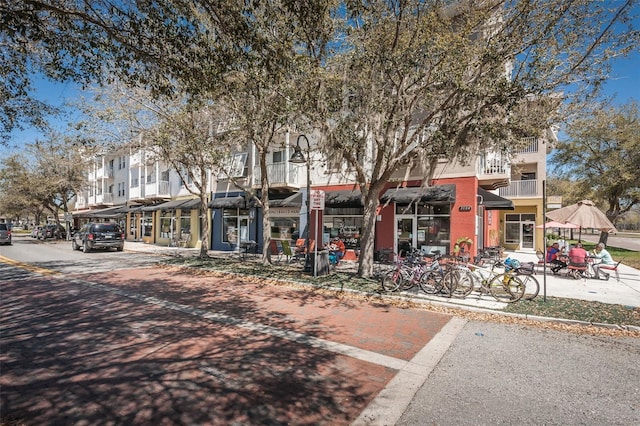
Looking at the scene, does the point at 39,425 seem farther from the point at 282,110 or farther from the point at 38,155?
the point at 38,155

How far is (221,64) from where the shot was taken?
6730mm

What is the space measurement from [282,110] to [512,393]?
8680 mm

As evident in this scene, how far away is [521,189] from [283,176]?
1757 centimetres

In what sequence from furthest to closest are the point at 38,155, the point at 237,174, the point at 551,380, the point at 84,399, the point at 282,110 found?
the point at 38,155
the point at 237,174
the point at 282,110
the point at 551,380
the point at 84,399

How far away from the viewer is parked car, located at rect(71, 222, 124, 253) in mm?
20656

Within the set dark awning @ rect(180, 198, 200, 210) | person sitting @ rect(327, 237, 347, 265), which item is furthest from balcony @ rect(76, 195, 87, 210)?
person sitting @ rect(327, 237, 347, 265)

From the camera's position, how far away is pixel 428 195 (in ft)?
45.9

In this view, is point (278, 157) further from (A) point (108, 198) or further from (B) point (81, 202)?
(B) point (81, 202)

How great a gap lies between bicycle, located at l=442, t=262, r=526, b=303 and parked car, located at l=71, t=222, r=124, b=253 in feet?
67.5

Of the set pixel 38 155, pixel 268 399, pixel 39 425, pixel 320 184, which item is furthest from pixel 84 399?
pixel 38 155

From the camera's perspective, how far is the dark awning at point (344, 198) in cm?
1534

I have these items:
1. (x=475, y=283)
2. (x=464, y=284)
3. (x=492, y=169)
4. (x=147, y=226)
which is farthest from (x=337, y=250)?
(x=147, y=226)

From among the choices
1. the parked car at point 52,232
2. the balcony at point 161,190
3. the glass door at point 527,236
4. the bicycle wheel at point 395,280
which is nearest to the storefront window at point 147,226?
the balcony at point 161,190

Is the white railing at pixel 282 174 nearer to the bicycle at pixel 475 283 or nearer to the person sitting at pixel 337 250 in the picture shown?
the person sitting at pixel 337 250
